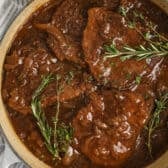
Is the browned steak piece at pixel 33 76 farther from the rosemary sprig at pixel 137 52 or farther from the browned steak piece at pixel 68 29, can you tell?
the rosemary sprig at pixel 137 52

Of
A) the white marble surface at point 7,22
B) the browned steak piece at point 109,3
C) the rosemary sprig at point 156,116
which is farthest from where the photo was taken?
the white marble surface at point 7,22

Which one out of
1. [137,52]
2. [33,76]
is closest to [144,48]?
[137,52]

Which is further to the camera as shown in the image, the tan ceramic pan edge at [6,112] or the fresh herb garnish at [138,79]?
the tan ceramic pan edge at [6,112]

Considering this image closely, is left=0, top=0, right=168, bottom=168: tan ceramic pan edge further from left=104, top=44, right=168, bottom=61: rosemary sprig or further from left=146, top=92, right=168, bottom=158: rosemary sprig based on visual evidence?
left=146, top=92, right=168, bottom=158: rosemary sprig

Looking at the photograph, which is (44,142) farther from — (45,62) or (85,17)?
(85,17)

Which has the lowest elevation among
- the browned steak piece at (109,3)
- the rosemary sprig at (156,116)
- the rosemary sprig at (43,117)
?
the rosemary sprig at (156,116)

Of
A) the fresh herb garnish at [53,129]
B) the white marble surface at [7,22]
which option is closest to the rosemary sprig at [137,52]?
the fresh herb garnish at [53,129]

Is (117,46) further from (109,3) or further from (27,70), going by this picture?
(27,70)
